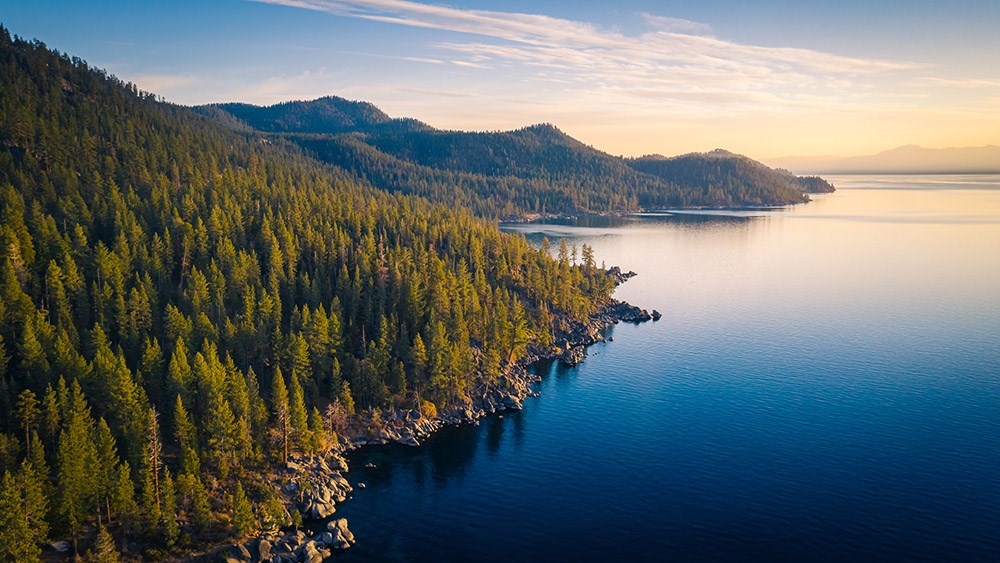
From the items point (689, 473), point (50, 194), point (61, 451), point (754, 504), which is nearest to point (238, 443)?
point (61, 451)

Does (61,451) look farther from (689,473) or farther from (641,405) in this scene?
(641,405)

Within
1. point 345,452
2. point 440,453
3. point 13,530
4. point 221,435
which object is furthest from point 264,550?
point 440,453

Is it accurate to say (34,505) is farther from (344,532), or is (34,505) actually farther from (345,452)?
(345,452)

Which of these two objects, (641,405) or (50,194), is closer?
(641,405)

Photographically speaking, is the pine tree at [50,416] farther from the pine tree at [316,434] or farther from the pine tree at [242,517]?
the pine tree at [316,434]

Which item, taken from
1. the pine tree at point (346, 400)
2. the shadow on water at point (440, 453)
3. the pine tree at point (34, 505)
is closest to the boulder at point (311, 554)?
the shadow on water at point (440, 453)

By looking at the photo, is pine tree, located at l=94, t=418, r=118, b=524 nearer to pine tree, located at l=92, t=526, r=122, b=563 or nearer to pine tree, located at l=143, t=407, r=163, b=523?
pine tree, located at l=143, t=407, r=163, b=523
